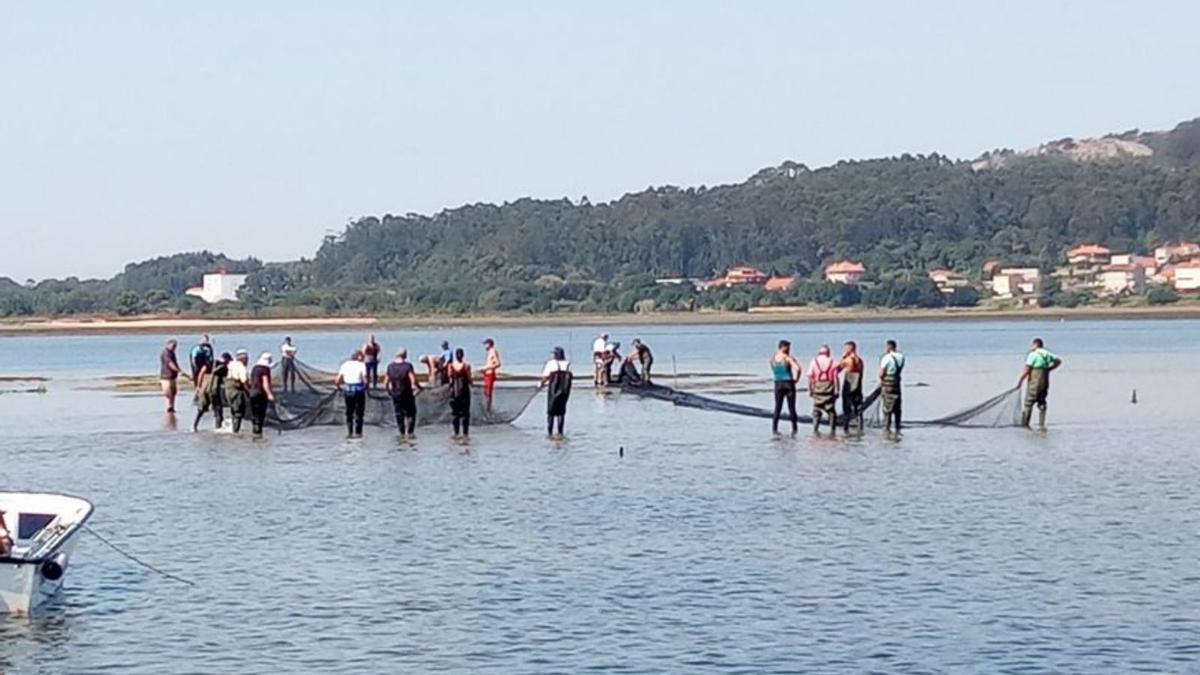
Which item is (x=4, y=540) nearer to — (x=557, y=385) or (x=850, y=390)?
(x=557, y=385)

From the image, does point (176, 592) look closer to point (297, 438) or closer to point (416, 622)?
point (416, 622)

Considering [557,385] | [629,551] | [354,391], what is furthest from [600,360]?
[629,551]

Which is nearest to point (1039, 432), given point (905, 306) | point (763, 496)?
point (763, 496)

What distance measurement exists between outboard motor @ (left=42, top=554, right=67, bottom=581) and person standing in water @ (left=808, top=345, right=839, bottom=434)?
1984cm

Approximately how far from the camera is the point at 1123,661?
52.1 feet

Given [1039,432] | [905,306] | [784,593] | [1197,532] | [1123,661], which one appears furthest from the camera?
[905,306]

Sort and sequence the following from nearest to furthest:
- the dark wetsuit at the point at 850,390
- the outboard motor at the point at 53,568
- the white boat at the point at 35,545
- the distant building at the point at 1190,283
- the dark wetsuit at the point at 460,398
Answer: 1. the white boat at the point at 35,545
2. the outboard motor at the point at 53,568
3. the dark wetsuit at the point at 460,398
4. the dark wetsuit at the point at 850,390
5. the distant building at the point at 1190,283

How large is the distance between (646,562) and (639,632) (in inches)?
145

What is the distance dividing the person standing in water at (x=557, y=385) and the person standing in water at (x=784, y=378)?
3.61 metres

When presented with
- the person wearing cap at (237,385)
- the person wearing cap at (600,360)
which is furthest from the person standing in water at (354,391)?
the person wearing cap at (600,360)

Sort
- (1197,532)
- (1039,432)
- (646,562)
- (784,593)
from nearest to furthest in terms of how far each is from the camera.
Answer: (784,593) → (646,562) → (1197,532) → (1039,432)

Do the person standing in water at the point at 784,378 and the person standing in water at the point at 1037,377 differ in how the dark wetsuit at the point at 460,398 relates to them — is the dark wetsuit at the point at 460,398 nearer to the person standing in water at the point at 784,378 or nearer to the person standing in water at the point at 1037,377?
the person standing in water at the point at 784,378

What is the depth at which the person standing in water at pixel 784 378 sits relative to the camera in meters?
35.8

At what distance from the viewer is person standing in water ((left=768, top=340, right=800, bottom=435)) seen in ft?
118
